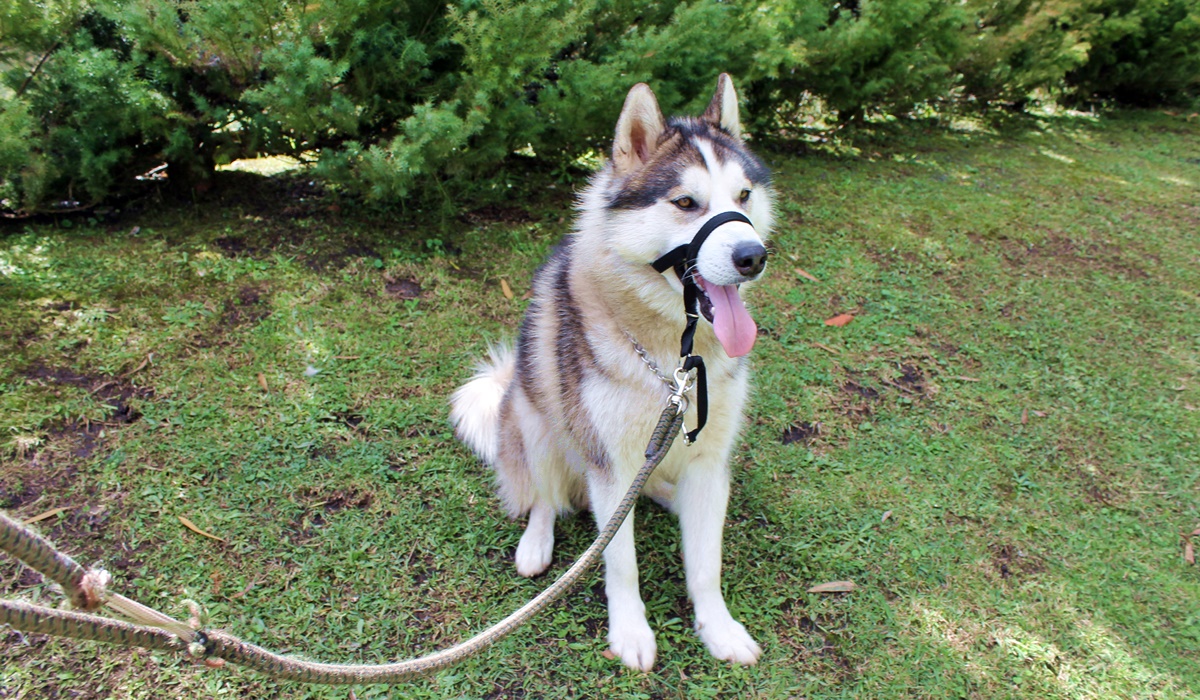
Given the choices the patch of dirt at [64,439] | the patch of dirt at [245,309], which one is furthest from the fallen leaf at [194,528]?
the patch of dirt at [245,309]

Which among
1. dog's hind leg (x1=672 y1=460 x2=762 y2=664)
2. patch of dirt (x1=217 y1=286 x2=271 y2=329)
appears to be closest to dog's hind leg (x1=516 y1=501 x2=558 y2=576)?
dog's hind leg (x1=672 y1=460 x2=762 y2=664)

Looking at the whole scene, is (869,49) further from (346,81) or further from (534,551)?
(534,551)

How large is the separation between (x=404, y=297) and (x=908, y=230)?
399 cm

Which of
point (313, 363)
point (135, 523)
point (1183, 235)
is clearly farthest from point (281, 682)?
point (1183, 235)

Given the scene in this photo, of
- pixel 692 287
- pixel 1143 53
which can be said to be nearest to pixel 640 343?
pixel 692 287

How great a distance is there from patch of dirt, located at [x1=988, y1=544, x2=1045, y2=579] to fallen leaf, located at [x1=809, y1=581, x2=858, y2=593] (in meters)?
0.66

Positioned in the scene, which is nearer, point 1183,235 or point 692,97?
point 692,97

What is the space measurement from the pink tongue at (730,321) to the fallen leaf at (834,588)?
3.90 feet

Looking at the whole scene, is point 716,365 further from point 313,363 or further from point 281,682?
point 313,363

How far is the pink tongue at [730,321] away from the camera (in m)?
2.08

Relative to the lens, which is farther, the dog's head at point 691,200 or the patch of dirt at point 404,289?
the patch of dirt at point 404,289

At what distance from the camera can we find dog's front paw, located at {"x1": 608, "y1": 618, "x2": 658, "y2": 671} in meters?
2.36

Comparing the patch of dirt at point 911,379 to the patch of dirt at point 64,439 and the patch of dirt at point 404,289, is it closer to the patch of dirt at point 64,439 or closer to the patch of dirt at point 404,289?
the patch of dirt at point 404,289

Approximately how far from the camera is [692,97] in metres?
4.98
